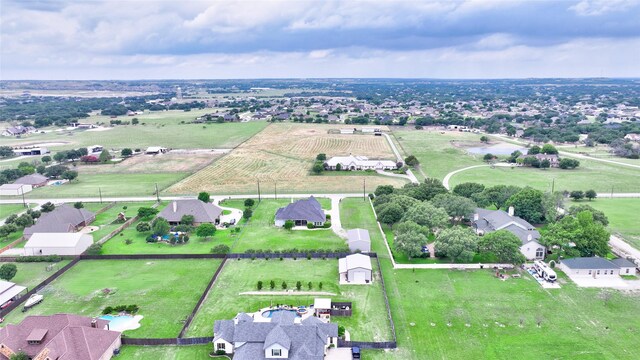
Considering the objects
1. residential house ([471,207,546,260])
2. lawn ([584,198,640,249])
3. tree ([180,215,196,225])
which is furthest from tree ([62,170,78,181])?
lawn ([584,198,640,249])

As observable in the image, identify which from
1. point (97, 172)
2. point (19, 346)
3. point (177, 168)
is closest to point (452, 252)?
point (19, 346)

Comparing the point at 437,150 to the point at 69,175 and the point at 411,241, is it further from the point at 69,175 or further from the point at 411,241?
the point at 69,175

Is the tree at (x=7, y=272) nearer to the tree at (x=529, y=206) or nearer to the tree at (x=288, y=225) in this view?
the tree at (x=288, y=225)

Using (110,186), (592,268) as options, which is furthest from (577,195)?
(110,186)

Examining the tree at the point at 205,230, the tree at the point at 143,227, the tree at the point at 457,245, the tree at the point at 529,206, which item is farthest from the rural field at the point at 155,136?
the tree at the point at 457,245

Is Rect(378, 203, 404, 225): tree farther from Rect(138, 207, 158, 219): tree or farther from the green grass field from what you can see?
the green grass field

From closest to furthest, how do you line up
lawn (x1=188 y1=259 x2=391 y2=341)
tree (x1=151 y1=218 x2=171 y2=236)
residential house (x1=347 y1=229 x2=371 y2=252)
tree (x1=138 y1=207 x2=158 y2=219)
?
lawn (x1=188 y1=259 x2=391 y2=341), residential house (x1=347 y1=229 x2=371 y2=252), tree (x1=151 y1=218 x2=171 y2=236), tree (x1=138 y1=207 x2=158 y2=219)
